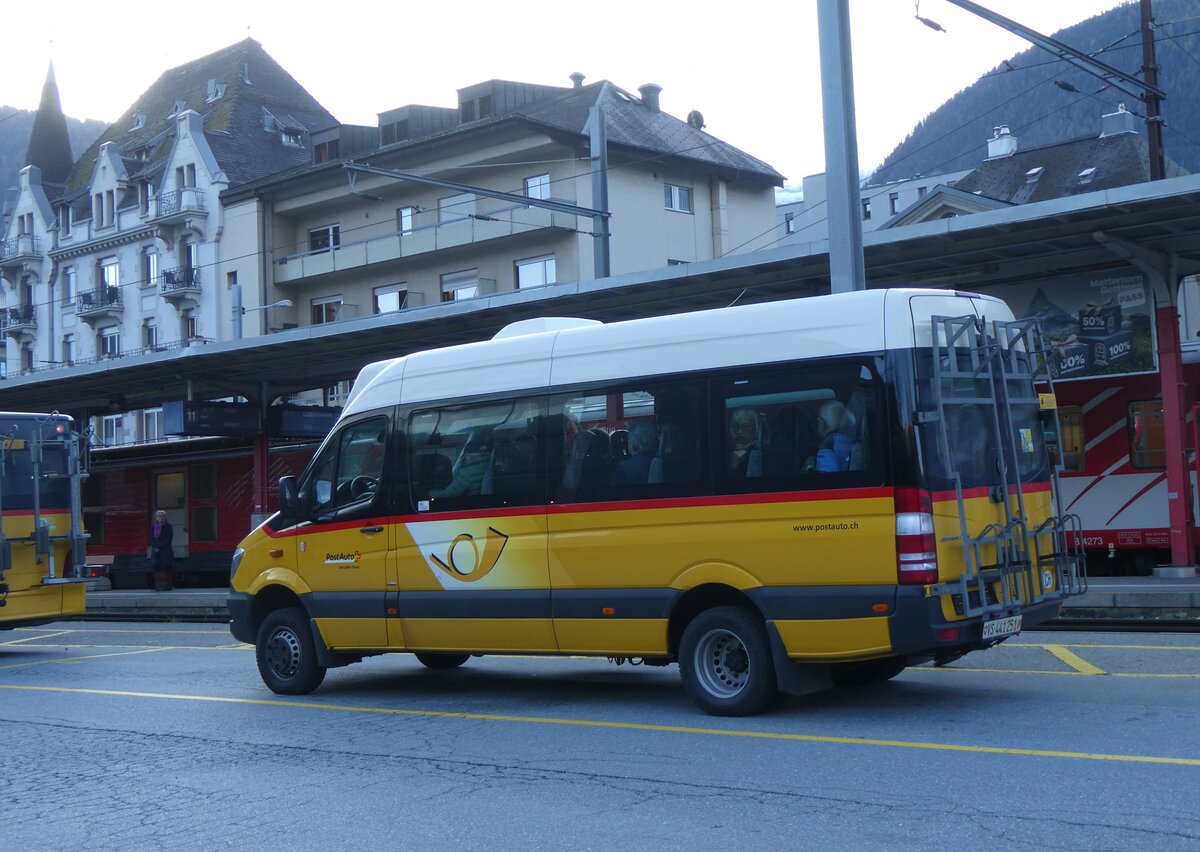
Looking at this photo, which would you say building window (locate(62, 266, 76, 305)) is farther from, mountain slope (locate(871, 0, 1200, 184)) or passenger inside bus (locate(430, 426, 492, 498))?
mountain slope (locate(871, 0, 1200, 184))

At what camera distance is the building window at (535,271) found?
145 feet

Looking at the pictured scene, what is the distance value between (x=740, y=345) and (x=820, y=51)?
8.39m

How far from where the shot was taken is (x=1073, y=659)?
11.6 meters

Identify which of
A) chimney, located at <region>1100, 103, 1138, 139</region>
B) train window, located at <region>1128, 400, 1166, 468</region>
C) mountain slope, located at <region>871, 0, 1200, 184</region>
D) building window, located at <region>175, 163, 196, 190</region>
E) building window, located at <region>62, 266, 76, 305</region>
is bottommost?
train window, located at <region>1128, 400, 1166, 468</region>

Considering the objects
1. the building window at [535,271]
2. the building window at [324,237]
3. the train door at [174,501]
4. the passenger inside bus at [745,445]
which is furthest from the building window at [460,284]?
the passenger inside bus at [745,445]

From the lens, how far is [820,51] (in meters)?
16.5

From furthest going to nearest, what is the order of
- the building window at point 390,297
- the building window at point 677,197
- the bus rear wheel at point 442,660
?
the building window at point 677,197 < the building window at point 390,297 < the bus rear wheel at point 442,660

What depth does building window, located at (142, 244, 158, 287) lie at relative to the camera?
196ft

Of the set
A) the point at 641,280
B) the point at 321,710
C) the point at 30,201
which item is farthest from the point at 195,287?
the point at 321,710

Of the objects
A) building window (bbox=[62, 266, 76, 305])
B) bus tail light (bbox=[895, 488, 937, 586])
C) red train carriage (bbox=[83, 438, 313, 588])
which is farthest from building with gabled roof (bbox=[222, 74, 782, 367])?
bus tail light (bbox=[895, 488, 937, 586])

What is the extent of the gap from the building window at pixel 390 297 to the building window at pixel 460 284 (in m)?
1.78

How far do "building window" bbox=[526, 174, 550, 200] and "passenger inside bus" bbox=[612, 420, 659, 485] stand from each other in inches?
→ 1395

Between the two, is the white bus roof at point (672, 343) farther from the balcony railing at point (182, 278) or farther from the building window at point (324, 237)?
the balcony railing at point (182, 278)

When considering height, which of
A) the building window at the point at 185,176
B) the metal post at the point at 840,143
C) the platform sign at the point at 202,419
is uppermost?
the building window at the point at 185,176
